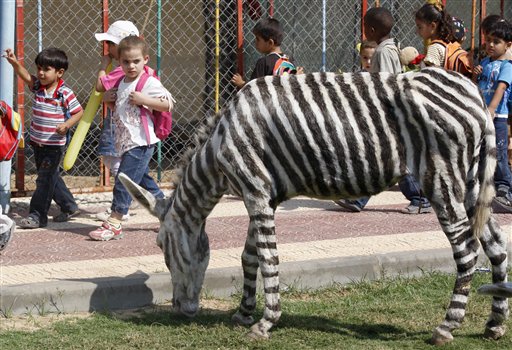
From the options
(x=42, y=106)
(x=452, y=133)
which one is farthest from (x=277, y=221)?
(x=452, y=133)

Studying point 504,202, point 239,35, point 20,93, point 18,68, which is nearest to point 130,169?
point 18,68

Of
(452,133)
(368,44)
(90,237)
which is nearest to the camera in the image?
(452,133)

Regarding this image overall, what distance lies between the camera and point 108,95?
959cm

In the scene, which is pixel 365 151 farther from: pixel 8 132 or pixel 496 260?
pixel 8 132

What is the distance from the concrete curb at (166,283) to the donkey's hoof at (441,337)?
1671 millimetres

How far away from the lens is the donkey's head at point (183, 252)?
7098 millimetres

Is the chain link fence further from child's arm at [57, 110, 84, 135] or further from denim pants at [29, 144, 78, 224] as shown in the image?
child's arm at [57, 110, 84, 135]

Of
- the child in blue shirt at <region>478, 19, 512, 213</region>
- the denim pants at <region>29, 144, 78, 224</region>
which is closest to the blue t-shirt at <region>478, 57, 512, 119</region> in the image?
the child in blue shirt at <region>478, 19, 512, 213</region>

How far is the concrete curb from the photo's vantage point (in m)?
7.31

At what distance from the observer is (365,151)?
668 cm

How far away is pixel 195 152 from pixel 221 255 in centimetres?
186

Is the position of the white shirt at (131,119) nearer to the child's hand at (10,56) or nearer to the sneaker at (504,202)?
the child's hand at (10,56)

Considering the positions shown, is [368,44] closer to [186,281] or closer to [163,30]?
[163,30]

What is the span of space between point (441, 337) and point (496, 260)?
676 mm
